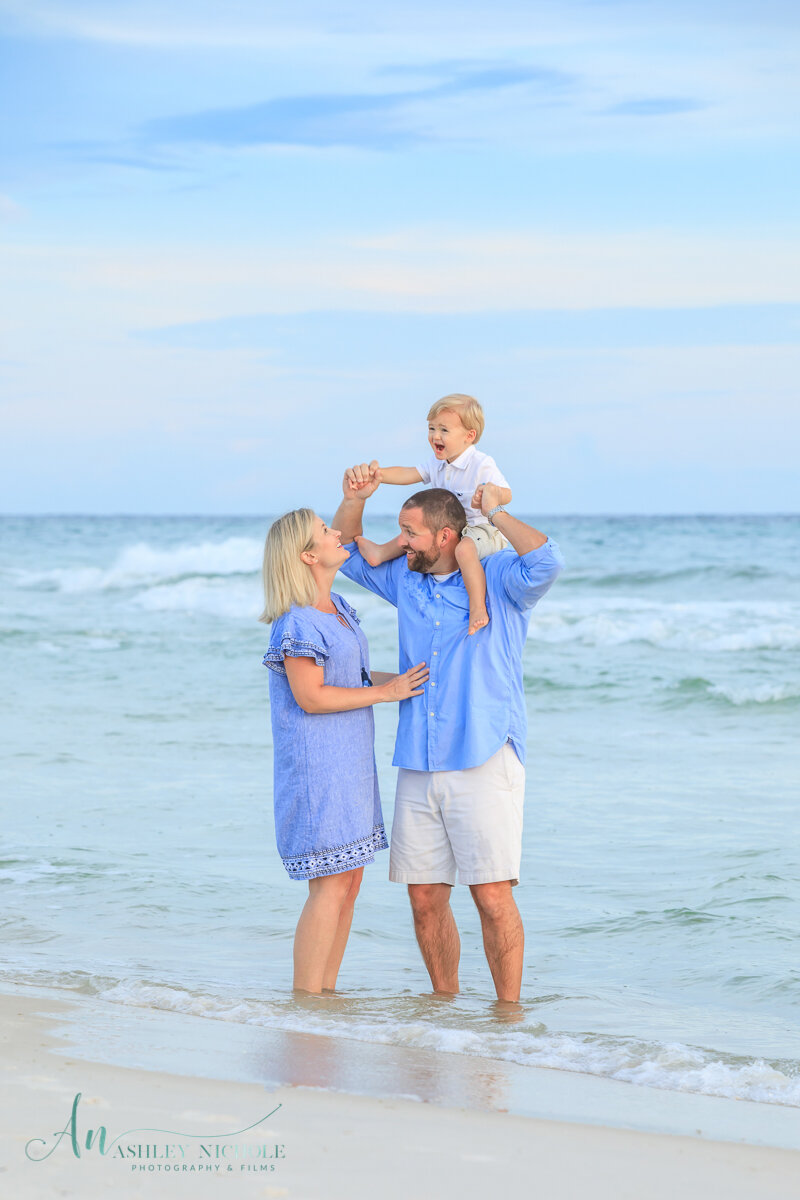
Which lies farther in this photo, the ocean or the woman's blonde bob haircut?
the ocean

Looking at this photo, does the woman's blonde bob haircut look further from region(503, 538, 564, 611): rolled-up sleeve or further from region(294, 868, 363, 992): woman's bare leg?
region(294, 868, 363, 992): woman's bare leg

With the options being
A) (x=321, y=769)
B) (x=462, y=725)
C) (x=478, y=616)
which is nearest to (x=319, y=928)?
(x=321, y=769)

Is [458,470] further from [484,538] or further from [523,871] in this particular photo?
[523,871]

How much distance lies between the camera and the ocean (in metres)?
4.24

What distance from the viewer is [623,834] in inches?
273

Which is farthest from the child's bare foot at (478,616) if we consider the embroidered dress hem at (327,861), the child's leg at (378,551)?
the embroidered dress hem at (327,861)

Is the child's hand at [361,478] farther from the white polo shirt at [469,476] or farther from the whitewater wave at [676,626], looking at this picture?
the whitewater wave at [676,626]

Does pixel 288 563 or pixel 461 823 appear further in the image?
pixel 461 823

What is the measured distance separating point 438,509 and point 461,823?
105cm

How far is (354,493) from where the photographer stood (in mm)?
4453

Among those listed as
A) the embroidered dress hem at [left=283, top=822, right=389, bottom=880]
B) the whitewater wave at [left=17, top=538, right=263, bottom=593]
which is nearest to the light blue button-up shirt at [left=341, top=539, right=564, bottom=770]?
the embroidered dress hem at [left=283, top=822, right=389, bottom=880]

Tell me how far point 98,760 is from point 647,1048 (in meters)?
5.87

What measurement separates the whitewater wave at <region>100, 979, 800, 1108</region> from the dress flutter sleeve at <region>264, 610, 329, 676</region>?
1.14 metres

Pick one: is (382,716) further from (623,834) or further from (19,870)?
(19,870)
